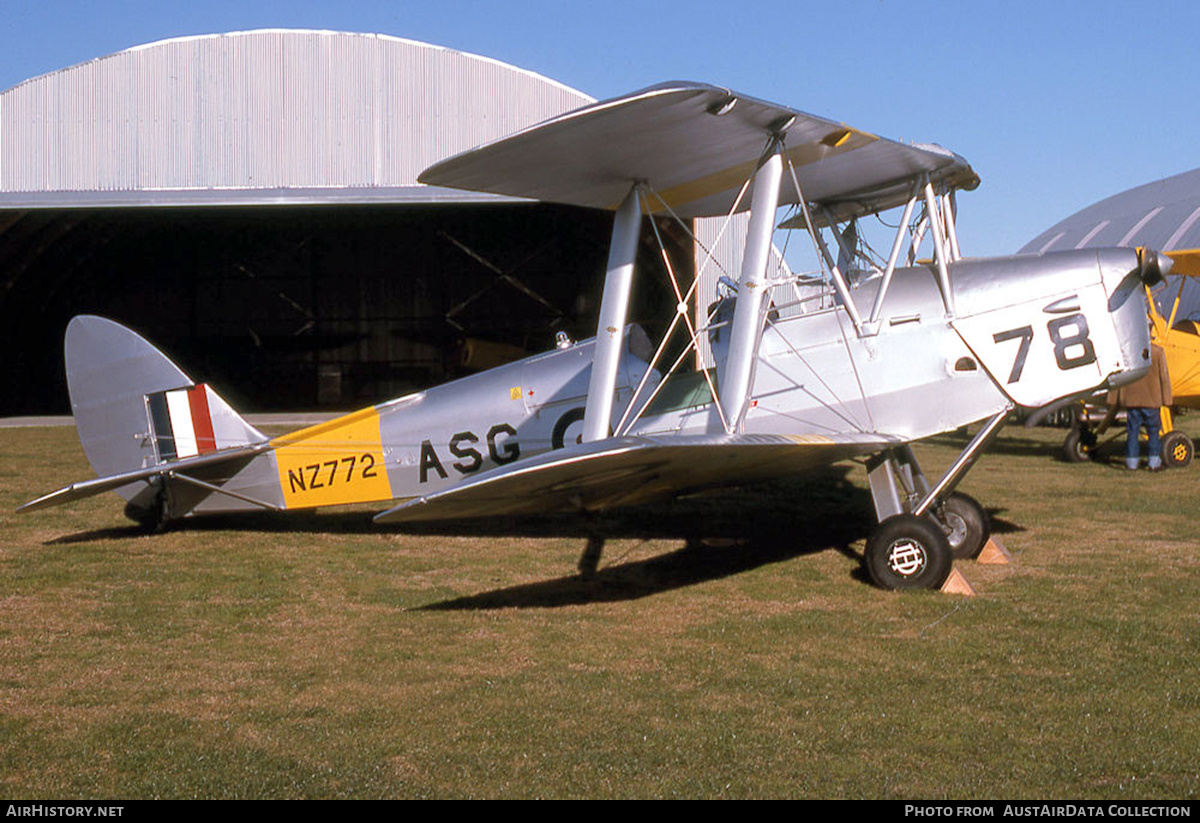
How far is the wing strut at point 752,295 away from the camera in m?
5.84

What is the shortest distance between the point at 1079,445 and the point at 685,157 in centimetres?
899

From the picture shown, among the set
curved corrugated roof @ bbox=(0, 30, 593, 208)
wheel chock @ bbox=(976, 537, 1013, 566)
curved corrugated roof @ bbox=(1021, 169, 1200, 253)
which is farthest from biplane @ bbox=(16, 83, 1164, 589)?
curved corrugated roof @ bbox=(1021, 169, 1200, 253)

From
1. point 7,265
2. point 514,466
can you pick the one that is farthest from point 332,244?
point 514,466

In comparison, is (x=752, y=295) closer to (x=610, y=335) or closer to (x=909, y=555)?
(x=610, y=335)

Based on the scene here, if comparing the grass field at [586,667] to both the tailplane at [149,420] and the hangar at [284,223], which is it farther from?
the hangar at [284,223]

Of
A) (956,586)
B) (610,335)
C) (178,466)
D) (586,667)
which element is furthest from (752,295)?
(178,466)

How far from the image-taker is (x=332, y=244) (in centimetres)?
2823

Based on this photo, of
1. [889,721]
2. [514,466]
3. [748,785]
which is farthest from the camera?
[514,466]

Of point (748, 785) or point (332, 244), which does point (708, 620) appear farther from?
point (332, 244)

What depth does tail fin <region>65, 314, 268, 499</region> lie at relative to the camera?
7852 mm

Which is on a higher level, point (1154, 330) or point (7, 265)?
point (7, 265)

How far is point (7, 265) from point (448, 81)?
10.4m

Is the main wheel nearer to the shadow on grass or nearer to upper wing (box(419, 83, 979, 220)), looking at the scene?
the shadow on grass

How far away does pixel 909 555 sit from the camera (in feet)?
19.8
